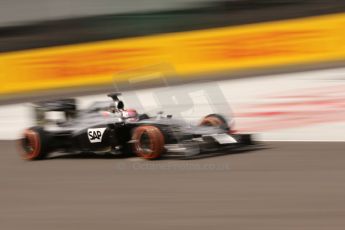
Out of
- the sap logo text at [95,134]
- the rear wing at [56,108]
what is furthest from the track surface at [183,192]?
the rear wing at [56,108]

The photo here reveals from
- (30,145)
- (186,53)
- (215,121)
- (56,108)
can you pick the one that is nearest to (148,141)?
(215,121)

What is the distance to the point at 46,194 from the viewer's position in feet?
19.6

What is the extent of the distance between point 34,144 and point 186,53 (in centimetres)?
295

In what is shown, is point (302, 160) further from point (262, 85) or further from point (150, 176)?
point (262, 85)

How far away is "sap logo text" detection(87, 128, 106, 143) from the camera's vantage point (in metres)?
Answer: 7.63

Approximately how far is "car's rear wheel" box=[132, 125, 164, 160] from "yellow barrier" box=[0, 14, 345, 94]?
2.91 m

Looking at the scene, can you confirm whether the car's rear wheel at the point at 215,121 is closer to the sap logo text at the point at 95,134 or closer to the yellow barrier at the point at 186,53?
the sap logo text at the point at 95,134

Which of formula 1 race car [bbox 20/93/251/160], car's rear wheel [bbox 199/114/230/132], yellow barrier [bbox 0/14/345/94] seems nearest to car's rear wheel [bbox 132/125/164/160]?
formula 1 race car [bbox 20/93/251/160]

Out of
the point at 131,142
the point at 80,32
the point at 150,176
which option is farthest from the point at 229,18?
the point at 150,176

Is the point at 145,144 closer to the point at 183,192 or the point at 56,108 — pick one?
the point at 56,108

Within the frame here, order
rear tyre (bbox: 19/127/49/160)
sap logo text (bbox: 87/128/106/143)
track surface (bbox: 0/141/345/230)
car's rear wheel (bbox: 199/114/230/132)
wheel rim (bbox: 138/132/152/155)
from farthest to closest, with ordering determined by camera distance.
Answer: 1. rear tyre (bbox: 19/127/49/160)
2. car's rear wheel (bbox: 199/114/230/132)
3. sap logo text (bbox: 87/128/106/143)
4. wheel rim (bbox: 138/132/152/155)
5. track surface (bbox: 0/141/345/230)

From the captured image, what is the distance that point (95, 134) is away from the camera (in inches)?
302

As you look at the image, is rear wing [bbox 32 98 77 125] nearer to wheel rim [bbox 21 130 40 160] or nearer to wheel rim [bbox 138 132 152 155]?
wheel rim [bbox 21 130 40 160]

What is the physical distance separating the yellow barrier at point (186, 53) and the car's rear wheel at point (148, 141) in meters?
2.91
